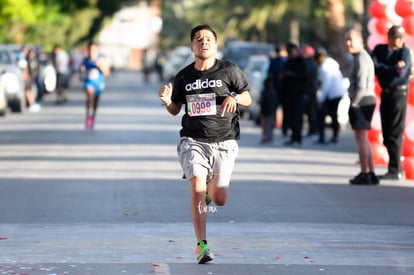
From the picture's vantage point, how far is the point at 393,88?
1625 cm

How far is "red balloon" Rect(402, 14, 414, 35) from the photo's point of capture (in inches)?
660

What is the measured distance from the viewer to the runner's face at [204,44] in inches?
391

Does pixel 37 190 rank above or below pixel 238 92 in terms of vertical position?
below

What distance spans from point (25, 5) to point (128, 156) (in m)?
23.4

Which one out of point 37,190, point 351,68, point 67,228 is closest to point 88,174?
point 37,190

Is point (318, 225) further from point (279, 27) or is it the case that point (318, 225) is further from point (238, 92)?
point (279, 27)

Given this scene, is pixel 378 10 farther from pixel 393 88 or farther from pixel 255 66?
pixel 255 66

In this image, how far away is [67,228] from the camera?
11.9 m

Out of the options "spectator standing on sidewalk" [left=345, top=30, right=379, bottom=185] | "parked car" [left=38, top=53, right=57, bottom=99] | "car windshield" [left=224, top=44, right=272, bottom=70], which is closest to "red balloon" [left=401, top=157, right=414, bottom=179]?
"spectator standing on sidewalk" [left=345, top=30, right=379, bottom=185]

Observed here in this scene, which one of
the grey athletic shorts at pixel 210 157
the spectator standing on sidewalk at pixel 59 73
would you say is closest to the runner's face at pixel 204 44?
the grey athletic shorts at pixel 210 157

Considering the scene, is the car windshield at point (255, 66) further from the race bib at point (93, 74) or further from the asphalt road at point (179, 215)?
the asphalt road at point (179, 215)

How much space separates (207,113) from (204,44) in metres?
0.55

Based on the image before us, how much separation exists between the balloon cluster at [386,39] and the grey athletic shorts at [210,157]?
709 centimetres

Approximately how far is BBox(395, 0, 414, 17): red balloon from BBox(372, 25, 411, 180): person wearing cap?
2.36 feet
